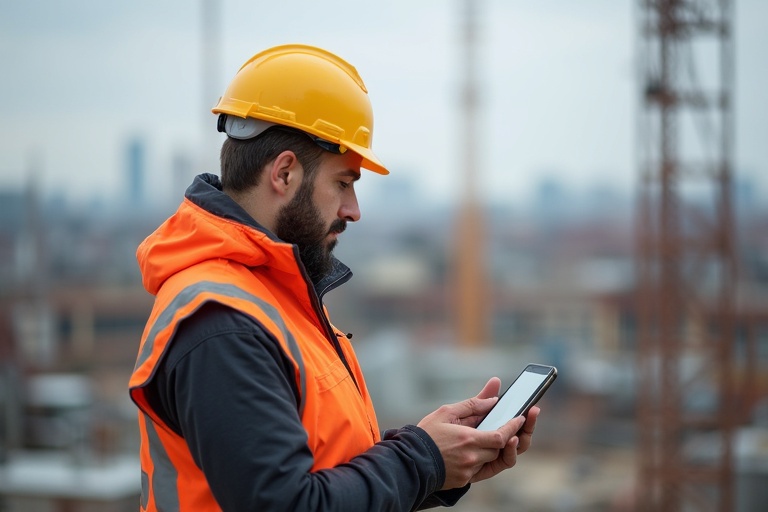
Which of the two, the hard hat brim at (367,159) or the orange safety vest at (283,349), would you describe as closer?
the orange safety vest at (283,349)

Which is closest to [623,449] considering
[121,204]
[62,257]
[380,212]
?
[62,257]

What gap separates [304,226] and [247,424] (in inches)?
14.5

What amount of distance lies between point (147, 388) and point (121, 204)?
6280 cm

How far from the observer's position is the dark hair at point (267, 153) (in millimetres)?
1354

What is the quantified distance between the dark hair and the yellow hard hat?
0.02 m

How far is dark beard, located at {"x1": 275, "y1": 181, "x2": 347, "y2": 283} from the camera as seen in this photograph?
1.35 meters

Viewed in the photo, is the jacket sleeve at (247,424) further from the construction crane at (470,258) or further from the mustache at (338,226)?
the construction crane at (470,258)

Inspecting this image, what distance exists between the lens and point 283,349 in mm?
1196

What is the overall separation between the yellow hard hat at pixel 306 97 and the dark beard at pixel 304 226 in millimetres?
101

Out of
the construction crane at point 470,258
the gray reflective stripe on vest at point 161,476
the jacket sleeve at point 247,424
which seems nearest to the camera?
the jacket sleeve at point 247,424

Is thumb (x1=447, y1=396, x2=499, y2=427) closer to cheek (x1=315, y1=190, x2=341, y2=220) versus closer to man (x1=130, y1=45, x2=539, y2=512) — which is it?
man (x1=130, y1=45, x2=539, y2=512)

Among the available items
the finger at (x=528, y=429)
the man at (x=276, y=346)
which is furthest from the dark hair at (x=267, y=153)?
the finger at (x=528, y=429)

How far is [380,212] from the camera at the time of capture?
8994cm

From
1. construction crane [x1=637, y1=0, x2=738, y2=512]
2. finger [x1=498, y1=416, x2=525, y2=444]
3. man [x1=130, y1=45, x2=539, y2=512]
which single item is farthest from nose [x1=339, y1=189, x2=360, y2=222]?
construction crane [x1=637, y1=0, x2=738, y2=512]
